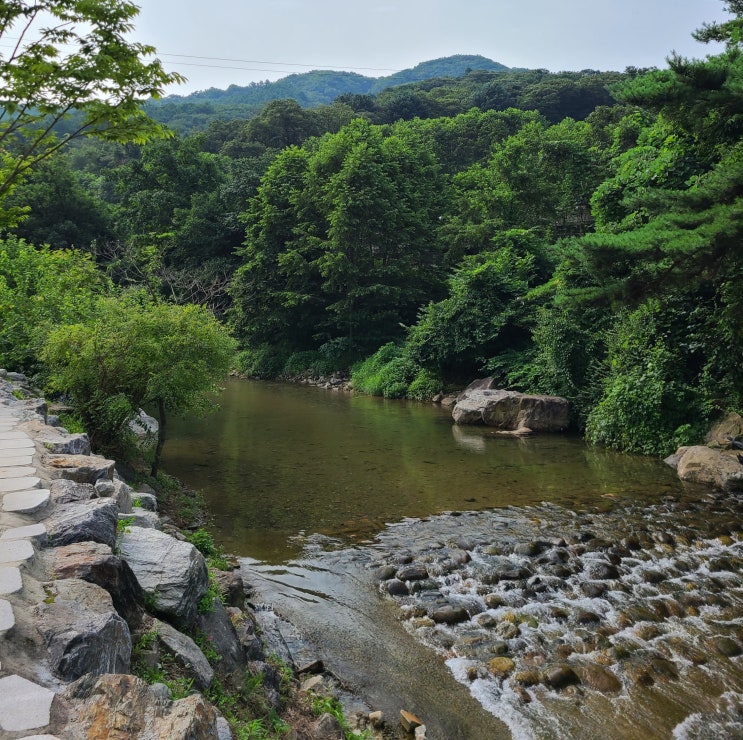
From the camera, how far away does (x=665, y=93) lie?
9.01 metres

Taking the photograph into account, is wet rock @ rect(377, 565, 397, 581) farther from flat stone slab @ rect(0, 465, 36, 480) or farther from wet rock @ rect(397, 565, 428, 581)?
flat stone slab @ rect(0, 465, 36, 480)

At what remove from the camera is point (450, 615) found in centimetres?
560

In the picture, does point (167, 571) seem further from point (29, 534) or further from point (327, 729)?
point (327, 729)

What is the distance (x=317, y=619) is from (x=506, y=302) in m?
16.8

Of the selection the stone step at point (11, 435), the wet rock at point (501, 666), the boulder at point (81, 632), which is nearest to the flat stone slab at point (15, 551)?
the boulder at point (81, 632)

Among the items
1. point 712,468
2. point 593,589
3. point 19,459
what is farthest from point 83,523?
point 712,468

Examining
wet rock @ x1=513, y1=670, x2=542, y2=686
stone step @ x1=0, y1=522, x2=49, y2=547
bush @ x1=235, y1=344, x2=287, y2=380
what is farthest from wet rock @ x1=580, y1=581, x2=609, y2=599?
bush @ x1=235, y1=344, x2=287, y2=380

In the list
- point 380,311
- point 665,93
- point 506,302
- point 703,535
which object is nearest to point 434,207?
point 380,311

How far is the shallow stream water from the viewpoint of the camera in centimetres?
445

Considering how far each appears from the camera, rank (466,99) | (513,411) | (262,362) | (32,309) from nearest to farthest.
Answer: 1. (32,309)
2. (513,411)
3. (262,362)
4. (466,99)

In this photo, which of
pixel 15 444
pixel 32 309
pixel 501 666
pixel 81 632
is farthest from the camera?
pixel 32 309

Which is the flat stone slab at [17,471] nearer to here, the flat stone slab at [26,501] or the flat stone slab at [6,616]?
the flat stone slab at [26,501]

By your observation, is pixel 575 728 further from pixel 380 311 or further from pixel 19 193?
pixel 19 193

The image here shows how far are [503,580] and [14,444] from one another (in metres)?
5.25
